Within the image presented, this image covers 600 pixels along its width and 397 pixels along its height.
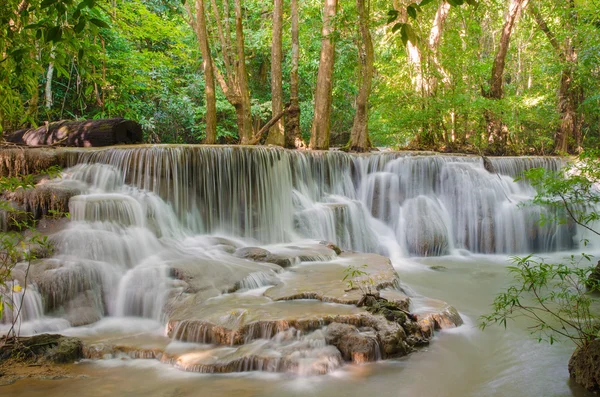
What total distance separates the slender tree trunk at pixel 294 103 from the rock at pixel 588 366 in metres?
10.3

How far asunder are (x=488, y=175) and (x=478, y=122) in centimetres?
399

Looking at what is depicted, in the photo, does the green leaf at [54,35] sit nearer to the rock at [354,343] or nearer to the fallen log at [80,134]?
the rock at [354,343]

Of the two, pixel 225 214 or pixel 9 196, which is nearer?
pixel 9 196

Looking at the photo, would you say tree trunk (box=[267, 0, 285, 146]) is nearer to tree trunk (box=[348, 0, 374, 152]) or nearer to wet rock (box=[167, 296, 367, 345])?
tree trunk (box=[348, 0, 374, 152])

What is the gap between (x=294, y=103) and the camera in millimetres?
13867

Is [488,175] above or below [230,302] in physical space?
above

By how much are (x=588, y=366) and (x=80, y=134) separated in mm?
9909

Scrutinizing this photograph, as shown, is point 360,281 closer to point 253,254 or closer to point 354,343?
point 354,343

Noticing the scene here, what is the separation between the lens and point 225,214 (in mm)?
10141

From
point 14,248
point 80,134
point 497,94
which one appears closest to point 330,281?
point 14,248

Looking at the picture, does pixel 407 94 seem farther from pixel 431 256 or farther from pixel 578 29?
pixel 431 256

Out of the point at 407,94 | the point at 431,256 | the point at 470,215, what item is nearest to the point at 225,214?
the point at 431,256

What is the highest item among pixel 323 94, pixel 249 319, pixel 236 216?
pixel 323 94

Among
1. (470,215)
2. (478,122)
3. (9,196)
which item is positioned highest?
(478,122)
